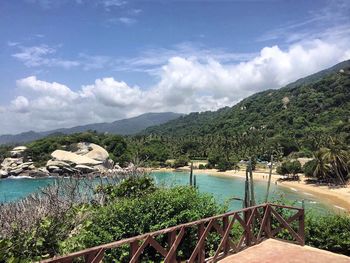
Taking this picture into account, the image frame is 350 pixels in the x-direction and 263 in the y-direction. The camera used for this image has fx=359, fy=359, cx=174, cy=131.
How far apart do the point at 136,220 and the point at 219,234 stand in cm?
234

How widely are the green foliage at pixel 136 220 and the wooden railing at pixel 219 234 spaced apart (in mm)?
350

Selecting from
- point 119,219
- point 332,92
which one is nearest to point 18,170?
point 119,219

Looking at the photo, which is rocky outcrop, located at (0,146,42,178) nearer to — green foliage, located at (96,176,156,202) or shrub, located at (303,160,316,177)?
shrub, located at (303,160,316,177)

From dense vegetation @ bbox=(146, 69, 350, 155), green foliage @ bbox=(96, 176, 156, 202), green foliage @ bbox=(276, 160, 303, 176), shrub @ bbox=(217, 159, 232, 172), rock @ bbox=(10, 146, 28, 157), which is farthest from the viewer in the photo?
rock @ bbox=(10, 146, 28, 157)

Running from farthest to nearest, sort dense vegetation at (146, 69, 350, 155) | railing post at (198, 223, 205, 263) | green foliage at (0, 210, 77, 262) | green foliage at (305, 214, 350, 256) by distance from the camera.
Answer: dense vegetation at (146, 69, 350, 155), green foliage at (305, 214, 350, 256), green foliage at (0, 210, 77, 262), railing post at (198, 223, 205, 263)

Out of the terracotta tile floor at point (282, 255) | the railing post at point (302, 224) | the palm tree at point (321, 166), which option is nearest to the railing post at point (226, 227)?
the terracotta tile floor at point (282, 255)

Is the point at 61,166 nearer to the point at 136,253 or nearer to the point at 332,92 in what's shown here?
the point at 136,253

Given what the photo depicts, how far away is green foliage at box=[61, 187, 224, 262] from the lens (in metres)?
9.55

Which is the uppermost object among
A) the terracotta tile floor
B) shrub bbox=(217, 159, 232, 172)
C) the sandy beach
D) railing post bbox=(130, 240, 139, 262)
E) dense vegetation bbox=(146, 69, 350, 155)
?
dense vegetation bbox=(146, 69, 350, 155)

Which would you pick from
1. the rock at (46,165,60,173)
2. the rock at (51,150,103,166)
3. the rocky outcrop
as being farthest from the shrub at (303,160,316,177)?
the rocky outcrop

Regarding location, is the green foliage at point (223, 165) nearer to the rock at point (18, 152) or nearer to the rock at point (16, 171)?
the rock at point (16, 171)

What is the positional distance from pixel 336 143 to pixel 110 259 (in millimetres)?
48024

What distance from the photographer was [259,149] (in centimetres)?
8050

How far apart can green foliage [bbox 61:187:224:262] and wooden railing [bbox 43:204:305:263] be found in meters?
0.35
